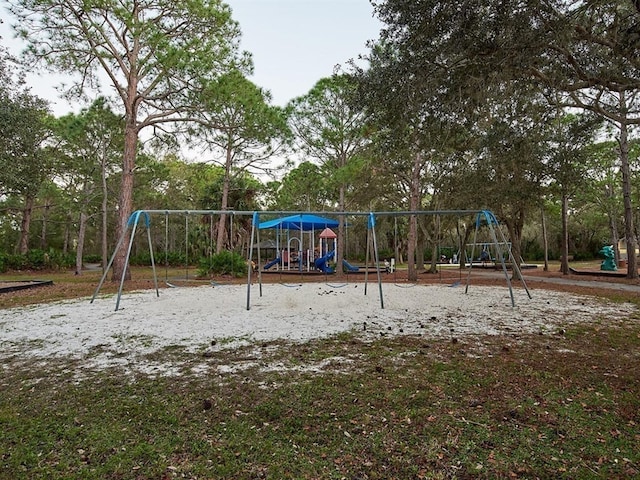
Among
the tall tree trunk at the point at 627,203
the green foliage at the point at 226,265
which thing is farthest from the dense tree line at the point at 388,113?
the green foliage at the point at 226,265

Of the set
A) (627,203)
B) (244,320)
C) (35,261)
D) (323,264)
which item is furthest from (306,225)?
(35,261)

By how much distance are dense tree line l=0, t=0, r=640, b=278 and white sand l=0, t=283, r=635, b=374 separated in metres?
2.62

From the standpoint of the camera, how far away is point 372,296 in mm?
8508

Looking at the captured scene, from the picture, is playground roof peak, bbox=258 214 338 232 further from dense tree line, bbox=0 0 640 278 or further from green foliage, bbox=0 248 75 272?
green foliage, bbox=0 248 75 272

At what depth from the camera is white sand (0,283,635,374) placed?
4.30 m

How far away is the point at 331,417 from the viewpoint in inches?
97.2

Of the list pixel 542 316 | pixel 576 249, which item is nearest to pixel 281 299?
pixel 542 316

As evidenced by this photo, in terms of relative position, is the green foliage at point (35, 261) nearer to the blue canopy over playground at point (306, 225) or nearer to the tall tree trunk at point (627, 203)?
the blue canopy over playground at point (306, 225)

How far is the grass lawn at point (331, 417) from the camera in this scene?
6.40 ft

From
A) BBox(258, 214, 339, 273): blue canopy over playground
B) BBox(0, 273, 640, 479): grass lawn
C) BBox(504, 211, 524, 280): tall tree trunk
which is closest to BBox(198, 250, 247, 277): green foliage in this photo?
BBox(258, 214, 339, 273): blue canopy over playground

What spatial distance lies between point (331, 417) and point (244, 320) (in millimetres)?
3495

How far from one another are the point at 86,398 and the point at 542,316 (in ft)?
19.5

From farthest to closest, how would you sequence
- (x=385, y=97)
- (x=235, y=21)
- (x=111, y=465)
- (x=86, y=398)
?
(x=235, y=21) → (x=385, y=97) → (x=86, y=398) → (x=111, y=465)

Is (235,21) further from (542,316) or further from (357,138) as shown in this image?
(542,316)
